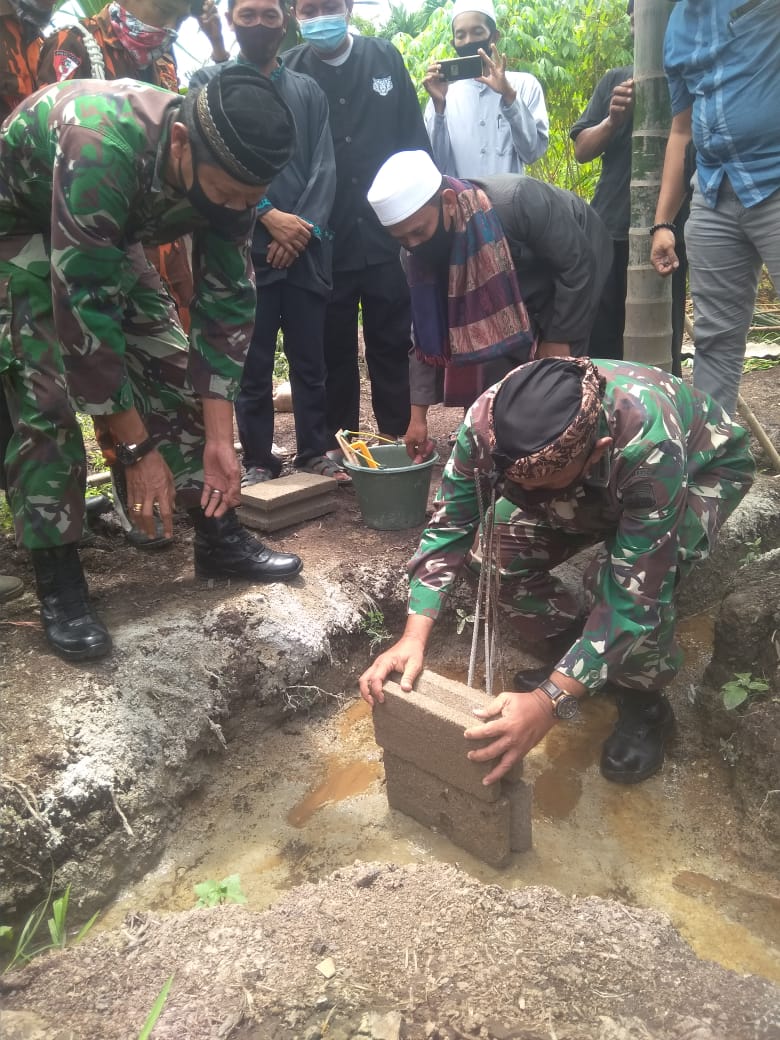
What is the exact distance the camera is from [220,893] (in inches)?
78.7

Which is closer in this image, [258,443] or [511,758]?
[511,758]

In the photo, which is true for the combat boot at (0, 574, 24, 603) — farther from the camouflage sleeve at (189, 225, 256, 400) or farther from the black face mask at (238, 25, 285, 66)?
the black face mask at (238, 25, 285, 66)

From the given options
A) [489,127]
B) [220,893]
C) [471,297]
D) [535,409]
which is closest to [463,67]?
[489,127]

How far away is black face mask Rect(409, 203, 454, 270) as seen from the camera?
9.68 ft

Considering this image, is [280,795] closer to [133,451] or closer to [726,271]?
[133,451]

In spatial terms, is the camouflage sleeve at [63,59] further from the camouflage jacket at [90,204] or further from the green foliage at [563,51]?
the green foliage at [563,51]

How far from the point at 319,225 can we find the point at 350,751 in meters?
2.22

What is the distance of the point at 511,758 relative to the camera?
190 cm

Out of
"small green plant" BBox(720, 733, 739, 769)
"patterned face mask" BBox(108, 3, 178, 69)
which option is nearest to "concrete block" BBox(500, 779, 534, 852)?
"small green plant" BBox(720, 733, 739, 769)

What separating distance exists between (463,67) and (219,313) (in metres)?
2.21

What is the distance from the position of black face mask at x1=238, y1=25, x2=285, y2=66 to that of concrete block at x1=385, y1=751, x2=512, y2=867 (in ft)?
9.28

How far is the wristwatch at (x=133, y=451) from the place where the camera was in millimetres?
2268

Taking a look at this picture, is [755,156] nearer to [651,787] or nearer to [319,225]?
[319,225]

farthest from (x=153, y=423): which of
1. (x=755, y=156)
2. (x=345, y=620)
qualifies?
(x=755, y=156)
